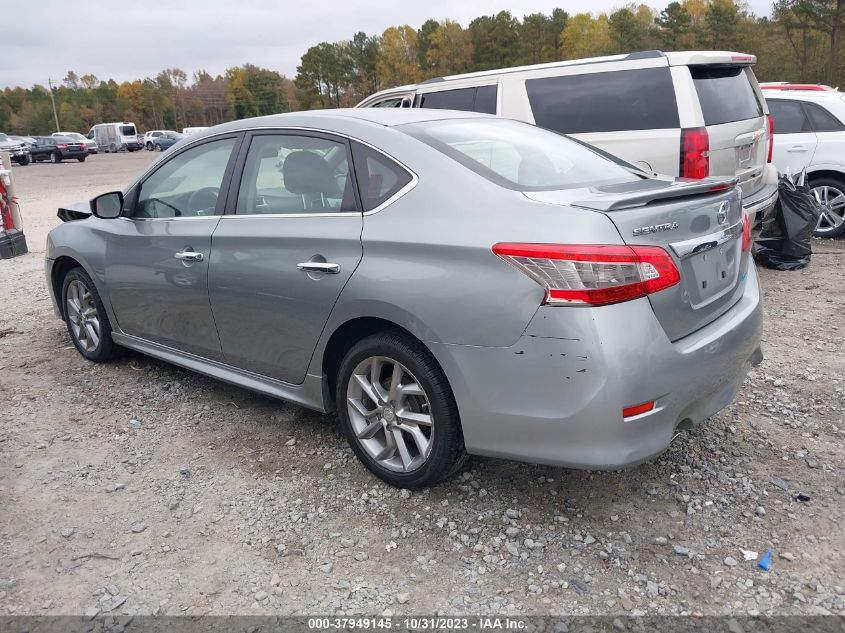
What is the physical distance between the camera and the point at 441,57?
70.3 meters

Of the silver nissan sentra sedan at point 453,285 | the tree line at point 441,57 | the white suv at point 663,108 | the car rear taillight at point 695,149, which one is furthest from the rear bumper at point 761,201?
the tree line at point 441,57

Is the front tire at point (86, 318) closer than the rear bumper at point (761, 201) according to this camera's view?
Yes

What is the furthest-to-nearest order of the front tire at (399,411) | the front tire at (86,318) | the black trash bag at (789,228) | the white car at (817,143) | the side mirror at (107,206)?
the white car at (817,143) → the black trash bag at (789,228) → the front tire at (86,318) → the side mirror at (107,206) → the front tire at (399,411)

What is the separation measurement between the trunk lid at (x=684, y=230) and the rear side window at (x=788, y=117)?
6376 mm

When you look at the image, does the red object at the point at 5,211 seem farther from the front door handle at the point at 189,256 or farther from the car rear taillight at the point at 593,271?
the car rear taillight at the point at 593,271

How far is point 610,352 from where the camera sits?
98.2 inches

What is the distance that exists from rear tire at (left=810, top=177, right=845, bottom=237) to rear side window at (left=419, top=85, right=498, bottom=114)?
424 centimetres

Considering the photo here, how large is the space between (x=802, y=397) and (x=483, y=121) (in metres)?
2.39

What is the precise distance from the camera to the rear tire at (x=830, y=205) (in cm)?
829

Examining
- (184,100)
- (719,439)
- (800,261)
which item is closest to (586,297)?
(719,439)

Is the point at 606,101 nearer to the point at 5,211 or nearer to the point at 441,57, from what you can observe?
the point at 5,211

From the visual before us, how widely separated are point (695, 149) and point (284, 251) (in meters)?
3.81

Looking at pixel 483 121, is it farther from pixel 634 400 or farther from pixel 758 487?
pixel 758 487

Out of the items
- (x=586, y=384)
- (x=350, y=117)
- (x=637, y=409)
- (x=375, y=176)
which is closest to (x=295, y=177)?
(x=350, y=117)
